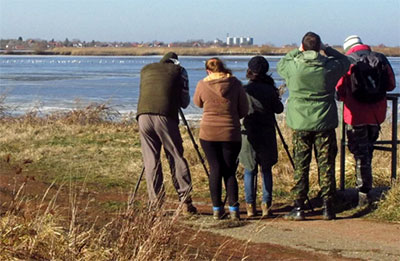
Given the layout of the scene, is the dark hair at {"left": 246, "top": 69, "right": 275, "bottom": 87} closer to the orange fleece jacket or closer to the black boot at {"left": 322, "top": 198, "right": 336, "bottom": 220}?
the orange fleece jacket

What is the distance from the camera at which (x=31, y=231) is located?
19.7 ft

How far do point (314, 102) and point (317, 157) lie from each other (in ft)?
2.02

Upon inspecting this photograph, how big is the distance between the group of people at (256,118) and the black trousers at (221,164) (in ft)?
0.04

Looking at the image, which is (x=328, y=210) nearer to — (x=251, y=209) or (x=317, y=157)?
(x=317, y=157)

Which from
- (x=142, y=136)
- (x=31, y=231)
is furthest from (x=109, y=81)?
(x=31, y=231)

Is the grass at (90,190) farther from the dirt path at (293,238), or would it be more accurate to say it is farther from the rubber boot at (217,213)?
the rubber boot at (217,213)

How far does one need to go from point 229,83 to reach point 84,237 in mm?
2781

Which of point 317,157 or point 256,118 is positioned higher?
point 256,118

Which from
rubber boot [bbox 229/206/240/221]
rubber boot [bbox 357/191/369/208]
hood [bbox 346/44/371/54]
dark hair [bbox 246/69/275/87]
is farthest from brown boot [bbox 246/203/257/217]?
hood [bbox 346/44/371/54]

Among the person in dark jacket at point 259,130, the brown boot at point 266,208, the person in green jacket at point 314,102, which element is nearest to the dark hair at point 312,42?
the person in green jacket at point 314,102

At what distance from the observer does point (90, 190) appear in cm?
1001

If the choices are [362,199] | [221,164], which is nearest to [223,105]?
[221,164]

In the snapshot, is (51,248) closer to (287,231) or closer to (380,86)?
(287,231)

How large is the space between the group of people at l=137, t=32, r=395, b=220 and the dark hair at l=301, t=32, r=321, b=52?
0.03 ft
